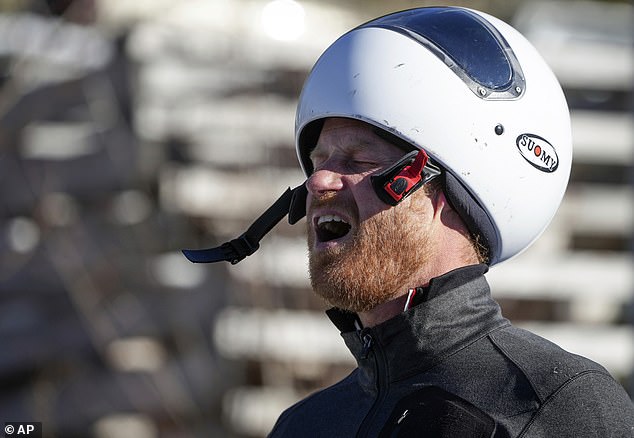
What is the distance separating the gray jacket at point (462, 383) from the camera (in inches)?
96.8

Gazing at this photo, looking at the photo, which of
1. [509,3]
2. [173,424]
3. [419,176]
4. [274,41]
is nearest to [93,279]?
[173,424]

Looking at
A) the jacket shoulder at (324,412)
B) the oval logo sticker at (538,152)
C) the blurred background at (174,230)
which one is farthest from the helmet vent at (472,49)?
the blurred background at (174,230)

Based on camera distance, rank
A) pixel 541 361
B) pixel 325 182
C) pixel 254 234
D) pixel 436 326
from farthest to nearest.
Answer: pixel 254 234 → pixel 325 182 → pixel 436 326 → pixel 541 361

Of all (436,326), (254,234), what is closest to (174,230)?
(254,234)

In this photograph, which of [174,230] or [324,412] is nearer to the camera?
[324,412]

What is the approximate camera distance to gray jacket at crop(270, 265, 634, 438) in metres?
2.46

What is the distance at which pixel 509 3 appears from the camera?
9930 millimetres

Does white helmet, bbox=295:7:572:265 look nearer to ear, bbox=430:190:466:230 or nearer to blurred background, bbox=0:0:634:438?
ear, bbox=430:190:466:230

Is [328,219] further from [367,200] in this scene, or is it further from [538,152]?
[538,152]

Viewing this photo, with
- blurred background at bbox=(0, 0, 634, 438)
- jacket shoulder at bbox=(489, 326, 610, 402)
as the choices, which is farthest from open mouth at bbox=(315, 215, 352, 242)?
blurred background at bbox=(0, 0, 634, 438)

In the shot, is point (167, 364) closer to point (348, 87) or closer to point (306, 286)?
point (306, 286)

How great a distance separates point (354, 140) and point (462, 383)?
63 cm

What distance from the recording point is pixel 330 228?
2885mm

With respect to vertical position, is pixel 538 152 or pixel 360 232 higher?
pixel 538 152
